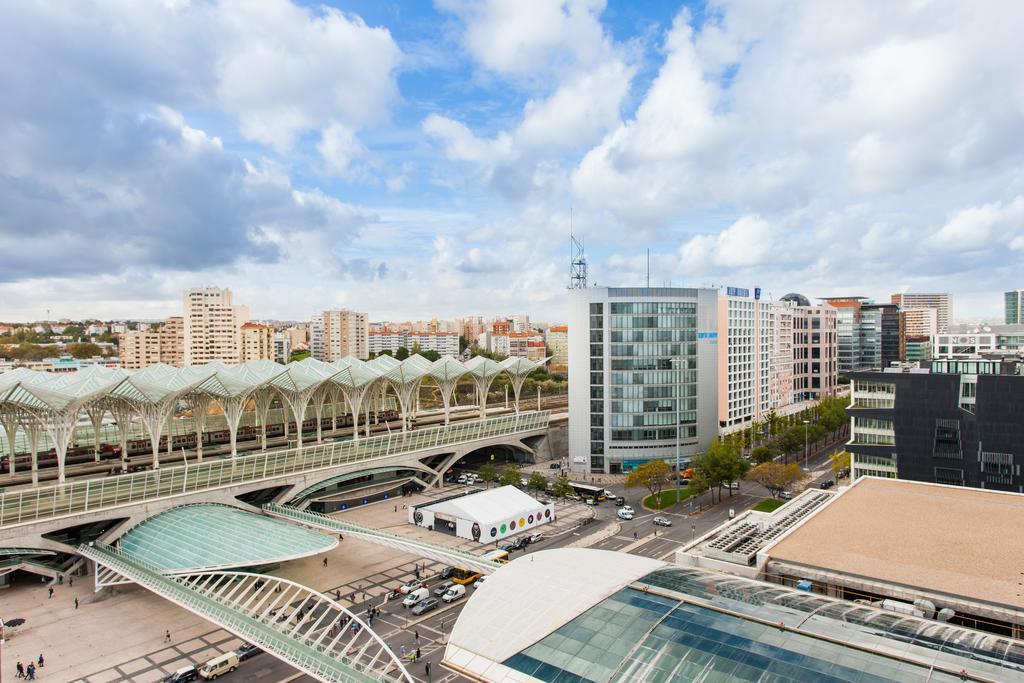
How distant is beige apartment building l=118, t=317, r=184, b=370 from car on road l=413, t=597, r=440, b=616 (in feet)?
467

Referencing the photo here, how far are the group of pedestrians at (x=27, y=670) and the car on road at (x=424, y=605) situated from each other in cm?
1636

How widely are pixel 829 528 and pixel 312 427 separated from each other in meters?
62.8

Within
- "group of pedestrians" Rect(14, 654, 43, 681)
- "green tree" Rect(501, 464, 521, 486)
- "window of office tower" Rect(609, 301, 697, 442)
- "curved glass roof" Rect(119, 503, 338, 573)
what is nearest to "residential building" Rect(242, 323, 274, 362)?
"window of office tower" Rect(609, 301, 697, 442)

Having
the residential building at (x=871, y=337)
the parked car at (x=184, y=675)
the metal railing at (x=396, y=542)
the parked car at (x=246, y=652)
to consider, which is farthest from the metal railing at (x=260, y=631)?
the residential building at (x=871, y=337)

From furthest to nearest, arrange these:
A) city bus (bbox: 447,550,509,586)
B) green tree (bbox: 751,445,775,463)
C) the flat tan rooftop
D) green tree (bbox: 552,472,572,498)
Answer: green tree (bbox: 751,445,775,463) < green tree (bbox: 552,472,572,498) < city bus (bbox: 447,550,509,586) < the flat tan rooftop

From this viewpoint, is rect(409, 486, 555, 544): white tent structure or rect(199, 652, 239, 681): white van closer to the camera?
rect(199, 652, 239, 681): white van

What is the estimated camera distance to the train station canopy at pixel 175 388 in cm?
4388

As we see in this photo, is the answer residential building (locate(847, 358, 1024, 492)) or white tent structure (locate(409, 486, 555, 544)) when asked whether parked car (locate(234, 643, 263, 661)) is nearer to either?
white tent structure (locate(409, 486, 555, 544))

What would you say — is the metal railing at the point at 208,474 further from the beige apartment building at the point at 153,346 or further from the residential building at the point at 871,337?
the beige apartment building at the point at 153,346

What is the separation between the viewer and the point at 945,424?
46.0 meters

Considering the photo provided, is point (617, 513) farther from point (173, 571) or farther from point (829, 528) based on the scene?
point (173, 571)

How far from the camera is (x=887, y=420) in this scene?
49656 mm

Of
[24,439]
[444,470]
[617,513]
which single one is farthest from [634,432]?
[24,439]

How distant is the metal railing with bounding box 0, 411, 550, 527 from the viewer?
3853cm
